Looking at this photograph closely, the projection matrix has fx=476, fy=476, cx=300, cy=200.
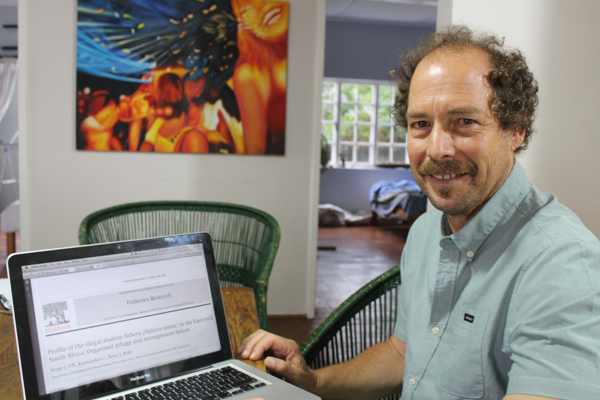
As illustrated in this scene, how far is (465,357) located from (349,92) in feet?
25.4

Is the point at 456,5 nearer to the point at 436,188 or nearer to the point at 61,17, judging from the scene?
the point at 436,188

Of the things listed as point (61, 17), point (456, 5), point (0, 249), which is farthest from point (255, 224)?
point (0, 249)

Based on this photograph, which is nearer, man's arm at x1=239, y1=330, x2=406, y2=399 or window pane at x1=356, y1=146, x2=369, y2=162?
man's arm at x1=239, y1=330, x2=406, y2=399

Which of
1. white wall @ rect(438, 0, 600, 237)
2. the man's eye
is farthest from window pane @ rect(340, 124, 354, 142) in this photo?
the man's eye

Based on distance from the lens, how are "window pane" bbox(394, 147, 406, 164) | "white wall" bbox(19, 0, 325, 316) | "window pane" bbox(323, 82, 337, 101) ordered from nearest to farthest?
1. "white wall" bbox(19, 0, 325, 316)
2. "window pane" bbox(323, 82, 337, 101)
3. "window pane" bbox(394, 147, 406, 164)

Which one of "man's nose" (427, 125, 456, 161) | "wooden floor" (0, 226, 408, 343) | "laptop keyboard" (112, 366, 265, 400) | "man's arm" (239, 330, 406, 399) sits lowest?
"wooden floor" (0, 226, 408, 343)

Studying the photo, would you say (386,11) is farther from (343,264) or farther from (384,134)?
(343,264)

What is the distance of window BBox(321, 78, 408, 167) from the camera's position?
27.1 ft

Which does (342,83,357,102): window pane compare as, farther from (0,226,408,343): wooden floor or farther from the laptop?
the laptop

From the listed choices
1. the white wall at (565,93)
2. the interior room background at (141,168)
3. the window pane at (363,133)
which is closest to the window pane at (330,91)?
the window pane at (363,133)

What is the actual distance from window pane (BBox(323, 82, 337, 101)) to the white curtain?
472 centimetres

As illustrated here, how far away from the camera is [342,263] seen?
5.00 m

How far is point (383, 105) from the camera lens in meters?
8.48

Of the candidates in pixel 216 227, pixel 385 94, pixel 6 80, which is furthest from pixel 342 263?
pixel 6 80
